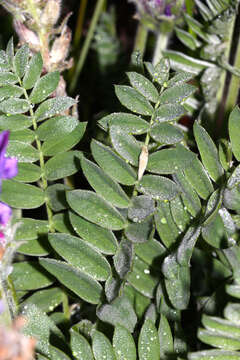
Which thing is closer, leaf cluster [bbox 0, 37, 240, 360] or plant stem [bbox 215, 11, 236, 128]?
leaf cluster [bbox 0, 37, 240, 360]

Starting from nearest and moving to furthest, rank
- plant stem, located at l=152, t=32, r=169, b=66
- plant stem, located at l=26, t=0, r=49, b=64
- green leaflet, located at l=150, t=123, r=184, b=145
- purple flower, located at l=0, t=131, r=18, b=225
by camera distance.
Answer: purple flower, located at l=0, t=131, r=18, b=225 < green leaflet, located at l=150, t=123, r=184, b=145 < plant stem, located at l=26, t=0, r=49, b=64 < plant stem, located at l=152, t=32, r=169, b=66

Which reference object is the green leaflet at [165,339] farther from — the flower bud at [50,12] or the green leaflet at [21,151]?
the flower bud at [50,12]

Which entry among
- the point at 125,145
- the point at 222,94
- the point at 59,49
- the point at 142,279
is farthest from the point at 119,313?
the point at 222,94

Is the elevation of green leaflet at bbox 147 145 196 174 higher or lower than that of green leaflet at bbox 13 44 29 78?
lower

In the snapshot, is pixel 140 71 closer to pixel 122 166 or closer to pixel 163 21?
pixel 122 166

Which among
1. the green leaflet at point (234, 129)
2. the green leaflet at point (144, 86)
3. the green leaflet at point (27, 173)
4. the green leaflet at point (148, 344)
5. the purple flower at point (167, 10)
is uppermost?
the purple flower at point (167, 10)

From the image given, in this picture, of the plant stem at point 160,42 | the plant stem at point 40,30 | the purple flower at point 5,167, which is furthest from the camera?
the plant stem at point 160,42

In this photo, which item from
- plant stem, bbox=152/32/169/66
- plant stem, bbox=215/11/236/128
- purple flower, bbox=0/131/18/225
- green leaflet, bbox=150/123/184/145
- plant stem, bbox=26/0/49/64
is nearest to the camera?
purple flower, bbox=0/131/18/225

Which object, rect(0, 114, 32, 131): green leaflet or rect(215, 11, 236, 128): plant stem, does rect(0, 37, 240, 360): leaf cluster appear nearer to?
rect(0, 114, 32, 131): green leaflet

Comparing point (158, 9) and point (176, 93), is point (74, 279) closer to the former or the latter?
point (176, 93)

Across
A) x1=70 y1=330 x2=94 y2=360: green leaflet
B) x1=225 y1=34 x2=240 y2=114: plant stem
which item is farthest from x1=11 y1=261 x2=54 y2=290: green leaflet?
x1=225 y1=34 x2=240 y2=114: plant stem

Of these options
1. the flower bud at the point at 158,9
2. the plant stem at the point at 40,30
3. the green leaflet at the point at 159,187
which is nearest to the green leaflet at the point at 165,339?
the green leaflet at the point at 159,187
